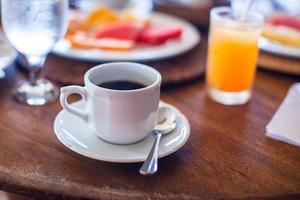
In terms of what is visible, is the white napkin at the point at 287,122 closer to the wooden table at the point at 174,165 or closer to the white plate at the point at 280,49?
the wooden table at the point at 174,165

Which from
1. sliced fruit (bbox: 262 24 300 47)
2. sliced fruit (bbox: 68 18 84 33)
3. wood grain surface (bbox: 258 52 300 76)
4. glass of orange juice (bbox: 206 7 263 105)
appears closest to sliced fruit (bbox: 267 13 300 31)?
sliced fruit (bbox: 262 24 300 47)

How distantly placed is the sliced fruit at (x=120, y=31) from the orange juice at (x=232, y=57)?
24cm

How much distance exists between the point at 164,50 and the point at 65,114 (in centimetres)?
34

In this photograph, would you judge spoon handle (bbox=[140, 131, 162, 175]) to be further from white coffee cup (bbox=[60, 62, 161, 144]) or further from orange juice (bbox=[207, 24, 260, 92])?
orange juice (bbox=[207, 24, 260, 92])

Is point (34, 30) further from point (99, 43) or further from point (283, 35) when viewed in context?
point (283, 35)

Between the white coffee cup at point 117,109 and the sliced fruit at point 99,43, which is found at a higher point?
the white coffee cup at point 117,109

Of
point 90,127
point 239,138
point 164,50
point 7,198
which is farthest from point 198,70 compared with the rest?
point 7,198

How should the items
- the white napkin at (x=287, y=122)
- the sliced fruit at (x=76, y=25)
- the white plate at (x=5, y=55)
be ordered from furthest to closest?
the sliced fruit at (x=76, y=25)
the white plate at (x=5, y=55)
the white napkin at (x=287, y=122)

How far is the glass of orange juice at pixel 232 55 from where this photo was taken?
A: 2.85 feet

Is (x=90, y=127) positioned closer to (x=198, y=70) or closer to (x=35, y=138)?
(x=35, y=138)

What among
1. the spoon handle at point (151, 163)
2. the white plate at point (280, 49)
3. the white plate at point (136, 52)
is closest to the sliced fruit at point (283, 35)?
the white plate at point (280, 49)

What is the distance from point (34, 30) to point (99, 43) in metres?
0.23

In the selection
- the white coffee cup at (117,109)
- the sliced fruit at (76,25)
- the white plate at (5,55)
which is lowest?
the sliced fruit at (76,25)

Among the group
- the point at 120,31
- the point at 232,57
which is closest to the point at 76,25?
the point at 120,31
